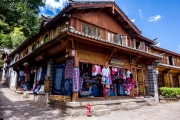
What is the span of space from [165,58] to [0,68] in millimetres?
35795

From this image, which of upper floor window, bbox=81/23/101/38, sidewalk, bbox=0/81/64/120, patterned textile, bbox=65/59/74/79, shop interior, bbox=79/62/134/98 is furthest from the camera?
shop interior, bbox=79/62/134/98

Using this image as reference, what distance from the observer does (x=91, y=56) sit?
916 cm

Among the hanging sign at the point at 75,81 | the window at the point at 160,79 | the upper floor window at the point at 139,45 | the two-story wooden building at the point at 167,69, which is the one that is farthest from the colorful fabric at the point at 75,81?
the window at the point at 160,79

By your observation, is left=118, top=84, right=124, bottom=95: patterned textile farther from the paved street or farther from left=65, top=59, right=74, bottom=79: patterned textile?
left=65, top=59, right=74, bottom=79: patterned textile

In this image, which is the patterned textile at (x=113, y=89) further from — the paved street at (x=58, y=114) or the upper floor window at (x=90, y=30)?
the upper floor window at (x=90, y=30)

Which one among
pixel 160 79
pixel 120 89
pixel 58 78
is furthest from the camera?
pixel 160 79

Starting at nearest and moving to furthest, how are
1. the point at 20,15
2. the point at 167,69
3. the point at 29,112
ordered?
1. the point at 20,15
2. the point at 29,112
3. the point at 167,69

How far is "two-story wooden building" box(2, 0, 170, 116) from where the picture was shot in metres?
8.20


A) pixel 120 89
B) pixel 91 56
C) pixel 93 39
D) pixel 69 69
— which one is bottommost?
pixel 120 89

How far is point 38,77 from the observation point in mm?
11547

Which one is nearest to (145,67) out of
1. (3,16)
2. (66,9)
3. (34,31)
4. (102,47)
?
(102,47)

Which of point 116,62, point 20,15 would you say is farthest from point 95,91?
point 20,15

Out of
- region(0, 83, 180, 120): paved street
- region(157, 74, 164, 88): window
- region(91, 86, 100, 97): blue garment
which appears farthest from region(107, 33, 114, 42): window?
region(157, 74, 164, 88): window

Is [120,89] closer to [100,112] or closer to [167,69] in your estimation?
[100,112]
